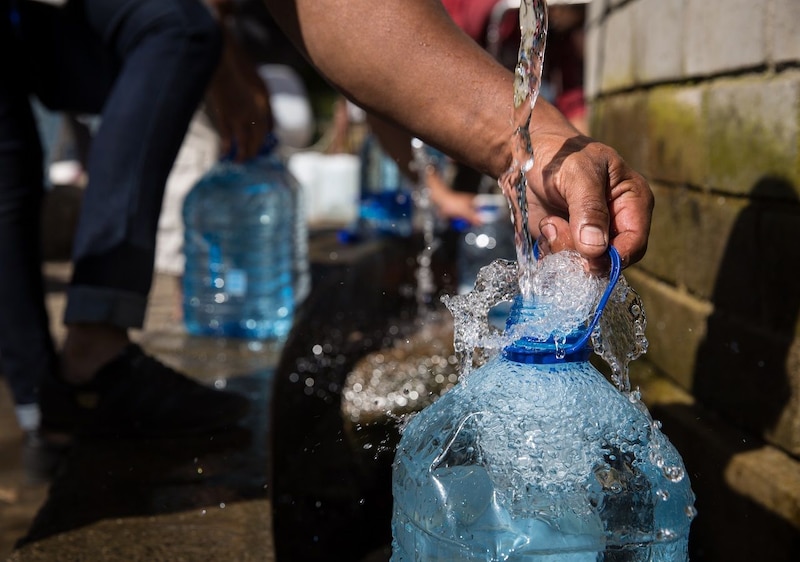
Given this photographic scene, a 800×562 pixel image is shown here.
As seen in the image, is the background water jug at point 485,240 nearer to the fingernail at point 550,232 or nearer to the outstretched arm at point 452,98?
the outstretched arm at point 452,98

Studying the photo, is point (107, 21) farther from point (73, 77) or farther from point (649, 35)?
point (649, 35)

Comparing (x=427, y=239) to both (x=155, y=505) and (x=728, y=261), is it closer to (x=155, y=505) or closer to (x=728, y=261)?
(x=728, y=261)

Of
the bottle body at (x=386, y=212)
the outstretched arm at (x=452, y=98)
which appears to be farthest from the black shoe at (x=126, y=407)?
the bottle body at (x=386, y=212)

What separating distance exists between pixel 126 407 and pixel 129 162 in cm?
70

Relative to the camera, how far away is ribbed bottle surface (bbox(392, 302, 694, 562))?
137 centimetres

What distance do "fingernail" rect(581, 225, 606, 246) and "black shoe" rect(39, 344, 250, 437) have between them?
1.67 metres

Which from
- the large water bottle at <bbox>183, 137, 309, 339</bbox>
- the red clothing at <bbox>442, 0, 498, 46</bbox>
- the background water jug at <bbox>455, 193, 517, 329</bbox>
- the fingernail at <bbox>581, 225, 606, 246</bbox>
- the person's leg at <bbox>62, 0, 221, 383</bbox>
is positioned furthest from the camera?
the red clothing at <bbox>442, 0, 498, 46</bbox>

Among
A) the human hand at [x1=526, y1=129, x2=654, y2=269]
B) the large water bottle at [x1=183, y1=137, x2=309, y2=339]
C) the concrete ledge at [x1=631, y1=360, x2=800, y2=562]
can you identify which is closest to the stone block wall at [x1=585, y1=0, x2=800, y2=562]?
the concrete ledge at [x1=631, y1=360, x2=800, y2=562]

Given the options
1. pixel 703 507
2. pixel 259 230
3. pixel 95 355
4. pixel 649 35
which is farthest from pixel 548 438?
pixel 259 230

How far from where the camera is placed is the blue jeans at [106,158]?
2.69 m

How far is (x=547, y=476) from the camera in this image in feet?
4.48

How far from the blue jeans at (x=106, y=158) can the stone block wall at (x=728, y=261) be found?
1.47m

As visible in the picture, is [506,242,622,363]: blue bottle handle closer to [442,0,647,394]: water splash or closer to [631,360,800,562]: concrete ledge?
[442,0,647,394]: water splash

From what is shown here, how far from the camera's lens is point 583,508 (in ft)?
4.49
